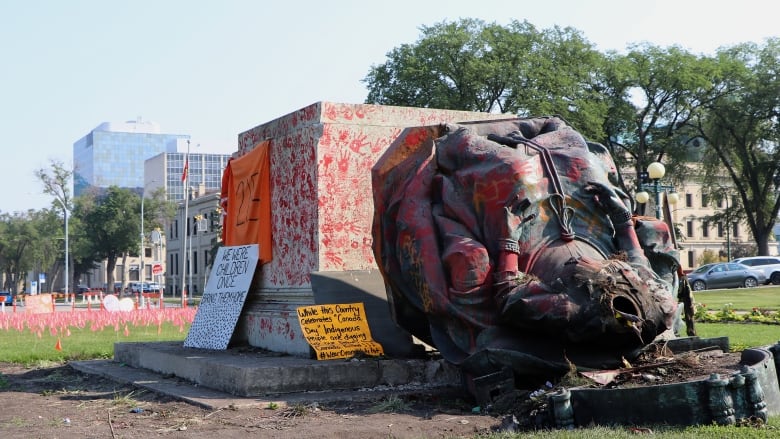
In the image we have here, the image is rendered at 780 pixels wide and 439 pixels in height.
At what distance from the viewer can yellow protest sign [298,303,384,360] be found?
31.5ft

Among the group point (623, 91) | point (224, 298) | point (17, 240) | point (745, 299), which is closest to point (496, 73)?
point (623, 91)

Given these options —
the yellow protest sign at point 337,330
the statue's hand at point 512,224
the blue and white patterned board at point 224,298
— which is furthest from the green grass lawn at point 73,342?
the statue's hand at point 512,224

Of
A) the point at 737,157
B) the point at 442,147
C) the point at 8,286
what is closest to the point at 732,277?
the point at 737,157

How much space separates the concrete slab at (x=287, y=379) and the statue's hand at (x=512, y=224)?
78.2 inches

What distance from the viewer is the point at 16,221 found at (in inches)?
3509

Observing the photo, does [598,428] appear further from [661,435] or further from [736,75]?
[736,75]

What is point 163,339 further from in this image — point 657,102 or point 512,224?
→ point 657,102

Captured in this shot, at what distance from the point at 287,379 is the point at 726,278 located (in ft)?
124

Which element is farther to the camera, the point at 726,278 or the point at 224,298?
the point at 726,278

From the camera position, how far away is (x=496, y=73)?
47906mm

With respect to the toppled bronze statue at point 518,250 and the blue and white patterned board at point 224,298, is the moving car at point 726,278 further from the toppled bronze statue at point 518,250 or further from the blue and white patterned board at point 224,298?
the toppled bronze statue at point 518,250

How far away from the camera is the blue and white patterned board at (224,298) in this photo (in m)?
11.9

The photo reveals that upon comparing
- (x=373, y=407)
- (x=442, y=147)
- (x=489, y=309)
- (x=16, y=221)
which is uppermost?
(x=16, y=221)

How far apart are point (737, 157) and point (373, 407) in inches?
2015
